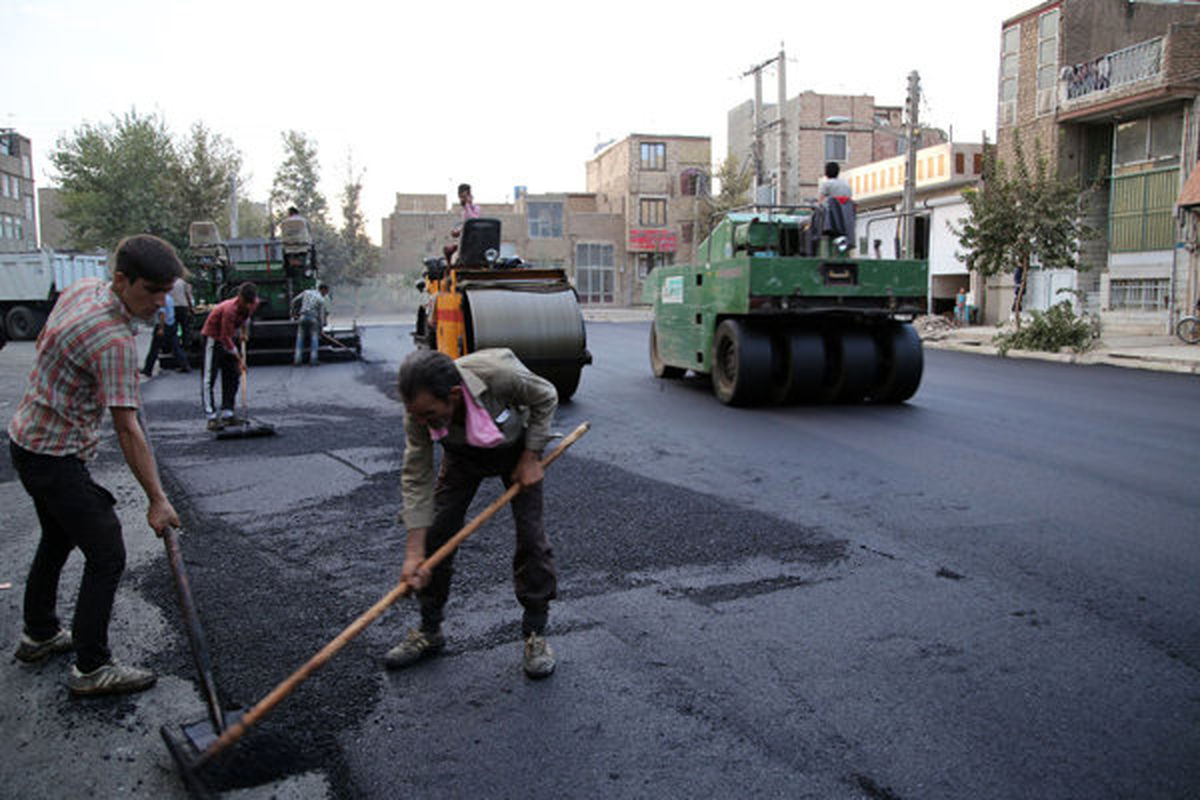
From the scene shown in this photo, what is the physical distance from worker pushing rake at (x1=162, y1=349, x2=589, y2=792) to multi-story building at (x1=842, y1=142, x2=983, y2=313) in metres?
25.2

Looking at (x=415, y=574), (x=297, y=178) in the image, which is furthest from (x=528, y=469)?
(x=297, y=178)

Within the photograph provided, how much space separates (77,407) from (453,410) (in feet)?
4.33

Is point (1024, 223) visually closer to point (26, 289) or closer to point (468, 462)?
point (468, 462)

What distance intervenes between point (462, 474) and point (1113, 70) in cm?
2584

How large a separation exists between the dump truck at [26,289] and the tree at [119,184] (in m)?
8.85

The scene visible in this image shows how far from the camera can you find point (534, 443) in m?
3.40

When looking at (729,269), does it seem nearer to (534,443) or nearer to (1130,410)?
(1130,410)

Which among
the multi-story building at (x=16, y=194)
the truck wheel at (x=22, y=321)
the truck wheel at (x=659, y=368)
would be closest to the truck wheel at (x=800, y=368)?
the truck wheel at (x=659, y=368)

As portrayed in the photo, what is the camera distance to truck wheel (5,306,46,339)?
2473 cm

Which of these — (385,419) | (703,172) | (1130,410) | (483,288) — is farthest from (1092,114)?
(703,172)

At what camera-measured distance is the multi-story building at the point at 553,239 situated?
170 ft

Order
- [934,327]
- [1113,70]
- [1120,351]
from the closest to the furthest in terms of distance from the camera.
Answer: [1120,351] → [1113,70] → [934,327]

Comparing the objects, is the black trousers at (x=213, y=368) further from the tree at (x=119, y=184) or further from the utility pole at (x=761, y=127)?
the tree at (x=119, y=184)

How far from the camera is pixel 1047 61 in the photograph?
1011 inches
